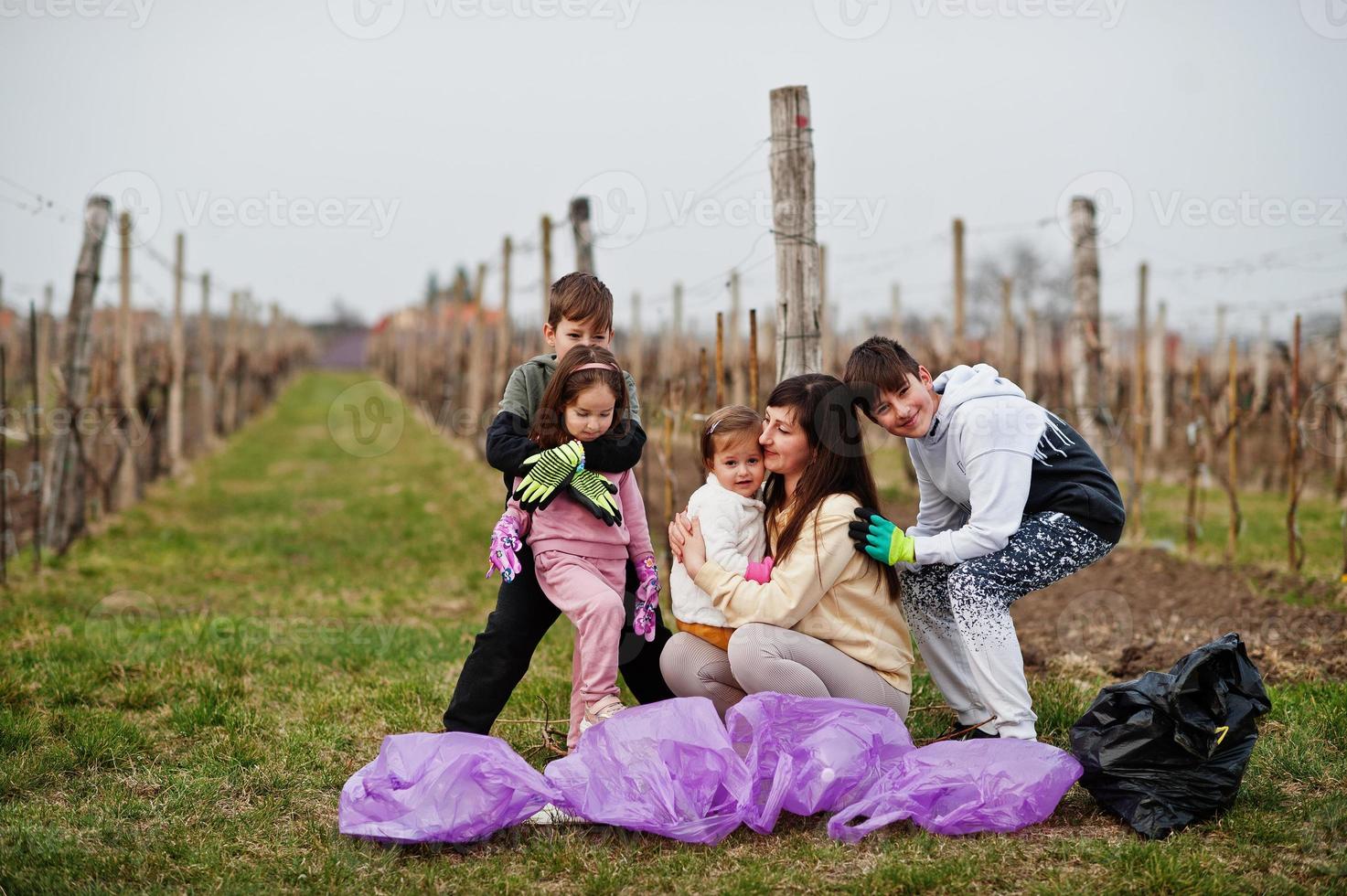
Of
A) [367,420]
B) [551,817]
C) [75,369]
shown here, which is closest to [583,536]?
[551,817]

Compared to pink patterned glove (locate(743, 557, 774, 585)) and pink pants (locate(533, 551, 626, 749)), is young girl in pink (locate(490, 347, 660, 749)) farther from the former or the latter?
pink patterned glove (locate(743, 557, 774, 585))

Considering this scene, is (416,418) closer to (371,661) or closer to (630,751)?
(371,661)

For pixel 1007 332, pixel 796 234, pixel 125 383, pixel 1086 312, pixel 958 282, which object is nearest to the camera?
pixel 796 234

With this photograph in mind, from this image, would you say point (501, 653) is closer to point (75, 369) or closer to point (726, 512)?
point (726, 512)

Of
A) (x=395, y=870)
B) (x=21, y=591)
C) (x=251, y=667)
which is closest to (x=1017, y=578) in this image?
(x=395, y=870)

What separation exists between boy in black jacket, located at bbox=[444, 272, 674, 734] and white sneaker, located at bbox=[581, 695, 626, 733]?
9.6 inches

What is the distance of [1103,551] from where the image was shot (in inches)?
125

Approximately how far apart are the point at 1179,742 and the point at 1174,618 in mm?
3194

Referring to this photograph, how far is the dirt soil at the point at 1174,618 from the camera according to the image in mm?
4625

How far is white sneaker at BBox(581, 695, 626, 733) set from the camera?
123 inches

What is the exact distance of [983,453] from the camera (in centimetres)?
307
